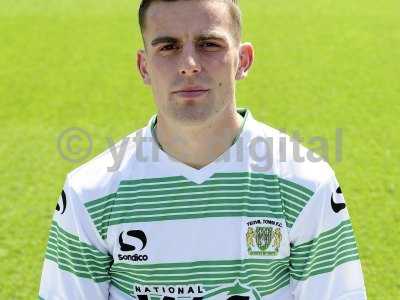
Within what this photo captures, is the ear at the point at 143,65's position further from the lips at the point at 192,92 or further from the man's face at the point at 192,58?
the lips at the point at 192,92

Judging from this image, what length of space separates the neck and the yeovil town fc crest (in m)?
0.29

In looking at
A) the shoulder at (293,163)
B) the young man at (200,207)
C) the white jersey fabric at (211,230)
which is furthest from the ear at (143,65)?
the shoulder at (293,163)

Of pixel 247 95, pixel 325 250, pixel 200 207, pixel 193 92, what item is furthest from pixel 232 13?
pixel 247 95

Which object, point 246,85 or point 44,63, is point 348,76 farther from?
point 44,63

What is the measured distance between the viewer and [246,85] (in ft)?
25.2

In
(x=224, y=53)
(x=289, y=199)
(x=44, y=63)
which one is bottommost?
(x=289, y=199)

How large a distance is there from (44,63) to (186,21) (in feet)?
23.7

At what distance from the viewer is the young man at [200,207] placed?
78.9 inches

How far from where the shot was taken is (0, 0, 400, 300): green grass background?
4.65 m

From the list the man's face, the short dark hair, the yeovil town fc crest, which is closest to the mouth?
the man's face

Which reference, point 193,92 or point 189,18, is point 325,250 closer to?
point 193,92

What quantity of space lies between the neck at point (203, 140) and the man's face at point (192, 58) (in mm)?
96

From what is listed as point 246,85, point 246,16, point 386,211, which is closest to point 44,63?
point 246,85

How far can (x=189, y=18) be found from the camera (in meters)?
1.99
